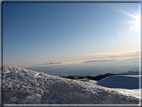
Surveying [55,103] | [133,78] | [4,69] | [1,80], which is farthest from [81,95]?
[133,78]

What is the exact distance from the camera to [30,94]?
3.78 metres

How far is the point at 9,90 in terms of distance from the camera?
12.5ft

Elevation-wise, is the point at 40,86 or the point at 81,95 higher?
the point at 40,86

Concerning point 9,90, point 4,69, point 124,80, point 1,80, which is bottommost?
point 124,80

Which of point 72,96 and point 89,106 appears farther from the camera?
point 72,96

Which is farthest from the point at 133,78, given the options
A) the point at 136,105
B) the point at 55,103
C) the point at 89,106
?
the point at 55,103

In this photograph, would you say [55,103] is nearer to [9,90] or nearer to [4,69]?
[9,90]

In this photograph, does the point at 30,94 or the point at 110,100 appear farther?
the point at 110,100

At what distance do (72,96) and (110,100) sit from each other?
64.7 inches

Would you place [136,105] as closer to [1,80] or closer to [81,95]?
[81,95]

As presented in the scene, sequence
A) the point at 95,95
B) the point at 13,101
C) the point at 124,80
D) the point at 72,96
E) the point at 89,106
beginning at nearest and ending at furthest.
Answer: the point at 13,101
the point at 89,106
the point at 72,96
the point at 95,95
the point at 124,80

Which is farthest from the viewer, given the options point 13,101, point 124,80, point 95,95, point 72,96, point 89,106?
point 124,80

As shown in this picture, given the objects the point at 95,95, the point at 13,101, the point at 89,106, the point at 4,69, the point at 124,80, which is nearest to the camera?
the point at 13,101

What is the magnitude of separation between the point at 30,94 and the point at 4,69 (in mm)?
2255
